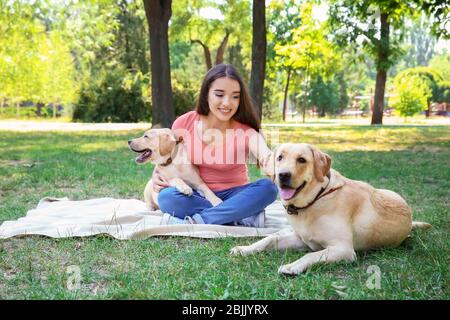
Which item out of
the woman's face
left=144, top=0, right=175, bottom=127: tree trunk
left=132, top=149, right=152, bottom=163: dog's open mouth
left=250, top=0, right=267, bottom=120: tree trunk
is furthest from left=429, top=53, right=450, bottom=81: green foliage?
left=132, top=149, right=152, bottom=163: dog's open mouth


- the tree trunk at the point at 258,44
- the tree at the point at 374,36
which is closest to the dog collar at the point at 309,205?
the tree trunk at the point at 258,44

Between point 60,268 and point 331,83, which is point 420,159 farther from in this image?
point 331,83

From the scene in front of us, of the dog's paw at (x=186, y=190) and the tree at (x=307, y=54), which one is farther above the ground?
the tree at (x=307, y=54)

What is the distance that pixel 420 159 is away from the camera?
10.0m

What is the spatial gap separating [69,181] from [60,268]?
170 inches

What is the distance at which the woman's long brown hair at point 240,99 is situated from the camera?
178 inches

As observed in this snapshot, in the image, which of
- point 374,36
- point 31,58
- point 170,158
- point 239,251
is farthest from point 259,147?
point 31,58

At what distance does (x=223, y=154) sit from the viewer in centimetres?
471

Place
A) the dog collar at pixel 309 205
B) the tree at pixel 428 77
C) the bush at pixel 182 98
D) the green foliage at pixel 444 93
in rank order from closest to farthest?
the dog collar at pixel 309 205 → the bush at pixel 182 98 → the tree at pixel 428 77 → the green foliage at pixel 444 93

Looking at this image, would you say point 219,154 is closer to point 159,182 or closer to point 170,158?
point 170,158

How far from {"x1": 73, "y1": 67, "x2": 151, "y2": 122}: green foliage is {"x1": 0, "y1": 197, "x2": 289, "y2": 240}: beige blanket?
73.7 feet

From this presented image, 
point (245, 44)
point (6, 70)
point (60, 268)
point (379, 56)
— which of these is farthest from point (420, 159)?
point (6, 70)

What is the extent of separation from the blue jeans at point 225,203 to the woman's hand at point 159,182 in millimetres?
90

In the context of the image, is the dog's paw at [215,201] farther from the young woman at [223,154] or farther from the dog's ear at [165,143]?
the dog's ear at [165,143]
